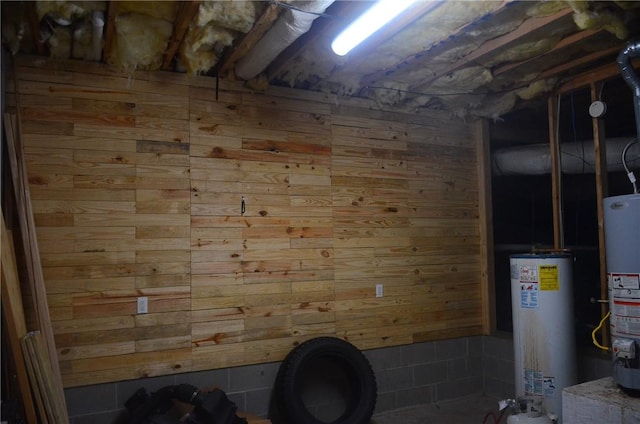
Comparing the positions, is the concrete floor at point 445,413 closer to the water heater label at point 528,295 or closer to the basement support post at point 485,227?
the basement support post at point 485,227

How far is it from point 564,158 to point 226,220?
2920 mm

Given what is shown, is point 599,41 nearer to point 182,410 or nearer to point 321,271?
point 321,271

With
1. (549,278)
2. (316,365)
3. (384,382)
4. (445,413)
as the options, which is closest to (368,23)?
(549,278)

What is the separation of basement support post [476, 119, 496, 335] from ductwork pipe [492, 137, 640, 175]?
0.56 feet

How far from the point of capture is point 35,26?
2453 millimetres

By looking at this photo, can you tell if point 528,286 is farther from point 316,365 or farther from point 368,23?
point 368,23

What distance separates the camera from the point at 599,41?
2.92 metres

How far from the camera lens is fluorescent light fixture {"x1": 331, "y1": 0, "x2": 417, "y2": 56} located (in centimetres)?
230

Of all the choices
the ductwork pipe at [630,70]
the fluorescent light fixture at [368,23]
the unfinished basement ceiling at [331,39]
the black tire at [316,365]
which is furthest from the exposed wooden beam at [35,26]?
the ductwork pipe at [630,70]

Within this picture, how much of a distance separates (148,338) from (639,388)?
9.28ft

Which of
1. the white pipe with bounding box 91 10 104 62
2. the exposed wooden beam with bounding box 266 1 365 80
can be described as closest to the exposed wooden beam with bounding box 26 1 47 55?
the white pipe with bounding box 91 10 104 62

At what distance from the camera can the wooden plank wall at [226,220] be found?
2848mm

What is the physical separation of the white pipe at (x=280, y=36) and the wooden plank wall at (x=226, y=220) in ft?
1.00

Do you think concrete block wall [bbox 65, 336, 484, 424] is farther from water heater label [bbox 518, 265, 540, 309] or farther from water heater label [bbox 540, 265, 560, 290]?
water heater label [bbox 540, 265, 560, 290]
